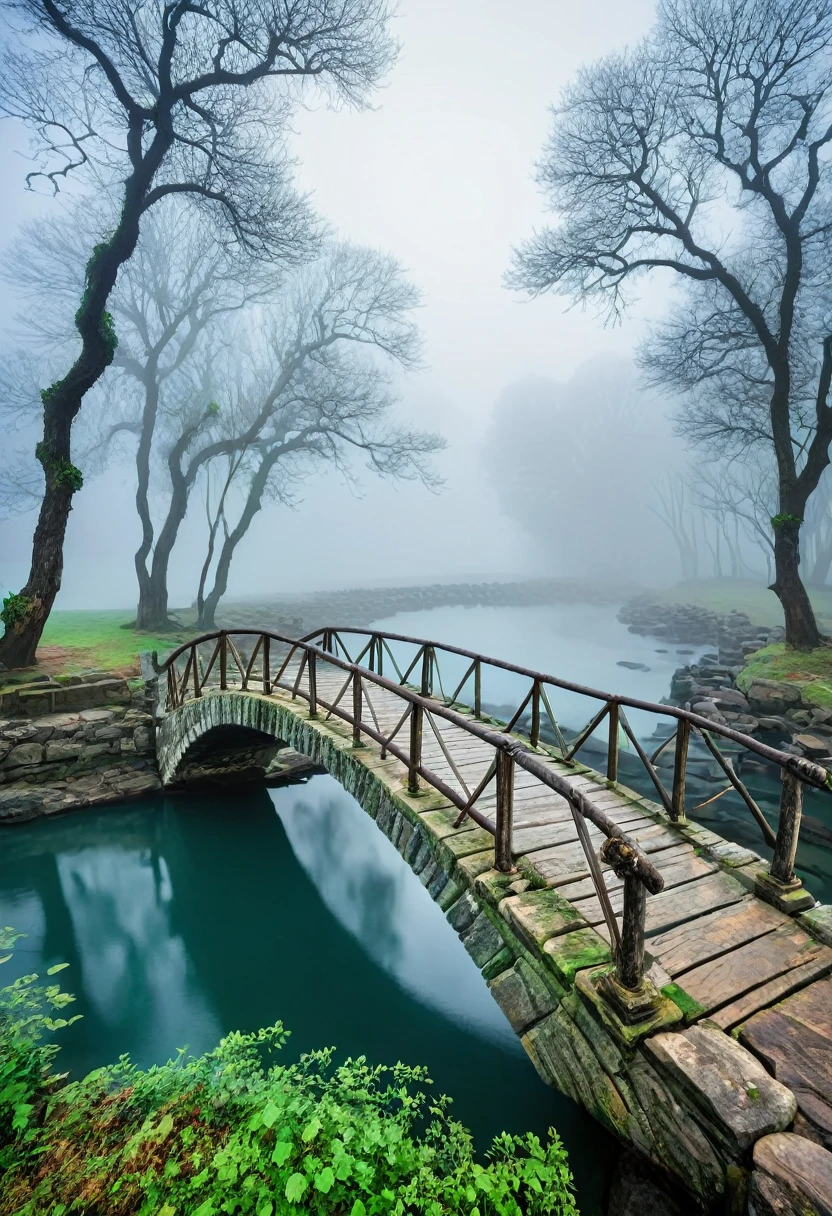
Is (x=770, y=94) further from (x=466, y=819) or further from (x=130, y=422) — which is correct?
(x=130, y=422)

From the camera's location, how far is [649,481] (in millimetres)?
55594

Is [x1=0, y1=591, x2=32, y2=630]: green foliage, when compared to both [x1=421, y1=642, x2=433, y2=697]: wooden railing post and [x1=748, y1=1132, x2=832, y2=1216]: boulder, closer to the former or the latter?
[x1=421, y1=642, x2=433, y2=697]: wooden railing post

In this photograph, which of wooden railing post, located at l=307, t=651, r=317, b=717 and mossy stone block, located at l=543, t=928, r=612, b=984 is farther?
wooden railing post, located at l=307, t=651, r=317, b=717

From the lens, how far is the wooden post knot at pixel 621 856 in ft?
8.96

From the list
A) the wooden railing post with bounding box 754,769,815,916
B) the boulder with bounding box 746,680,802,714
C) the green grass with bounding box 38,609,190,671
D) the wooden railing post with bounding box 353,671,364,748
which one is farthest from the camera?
the green grass with bounding box 38,609,190,671

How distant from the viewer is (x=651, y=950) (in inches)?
135

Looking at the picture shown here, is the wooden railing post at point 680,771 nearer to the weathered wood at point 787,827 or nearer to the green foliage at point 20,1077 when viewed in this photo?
the weathered wood at point 787,827

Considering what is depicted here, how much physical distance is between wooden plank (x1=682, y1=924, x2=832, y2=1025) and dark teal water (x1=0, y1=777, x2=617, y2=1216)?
1784mm

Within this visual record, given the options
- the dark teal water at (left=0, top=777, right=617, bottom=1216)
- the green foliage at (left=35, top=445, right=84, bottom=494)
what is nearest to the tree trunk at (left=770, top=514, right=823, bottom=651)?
the dark teal water at (left=0, top=777, right=617, bottom=1216)

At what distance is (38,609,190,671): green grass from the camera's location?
12555 mm

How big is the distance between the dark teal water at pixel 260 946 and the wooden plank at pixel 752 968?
5.85 ft

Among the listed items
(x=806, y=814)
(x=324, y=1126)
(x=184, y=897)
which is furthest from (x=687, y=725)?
(x=184, y=897)

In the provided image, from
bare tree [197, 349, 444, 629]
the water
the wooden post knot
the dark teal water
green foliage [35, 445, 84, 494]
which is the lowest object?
the dark teal water

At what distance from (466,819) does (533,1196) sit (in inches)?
91.3
